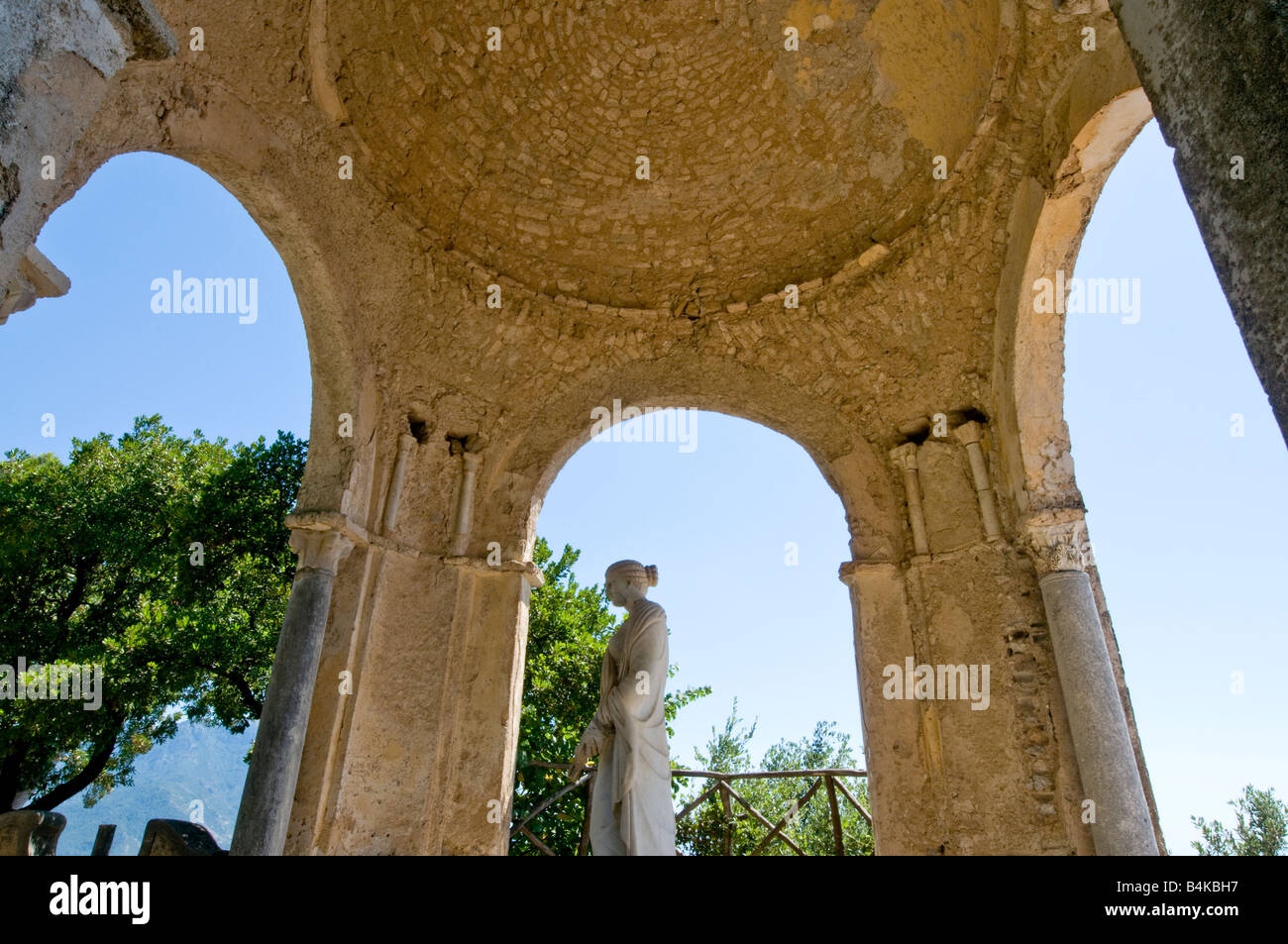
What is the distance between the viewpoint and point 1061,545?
571 cm

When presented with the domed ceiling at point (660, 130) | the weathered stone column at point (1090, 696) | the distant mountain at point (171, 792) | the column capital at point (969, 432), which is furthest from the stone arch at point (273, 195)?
the distant mountain at point (171, 792)

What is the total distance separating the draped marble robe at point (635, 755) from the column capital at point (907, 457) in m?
3.17

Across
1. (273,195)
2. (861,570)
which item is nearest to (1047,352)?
(861,570)

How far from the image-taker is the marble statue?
3.94 metres

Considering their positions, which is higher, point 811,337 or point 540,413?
point 811,337

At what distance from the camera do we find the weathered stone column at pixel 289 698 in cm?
509

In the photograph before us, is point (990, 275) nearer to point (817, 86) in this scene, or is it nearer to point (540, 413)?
point (817, 86)

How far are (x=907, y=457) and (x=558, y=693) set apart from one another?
27.8 ft

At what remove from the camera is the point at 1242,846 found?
623 inches

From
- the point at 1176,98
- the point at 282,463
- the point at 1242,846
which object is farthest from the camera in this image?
the point at 1242,846

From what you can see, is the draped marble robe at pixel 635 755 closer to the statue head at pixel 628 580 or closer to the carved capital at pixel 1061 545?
the statue head at pixel 628 580
